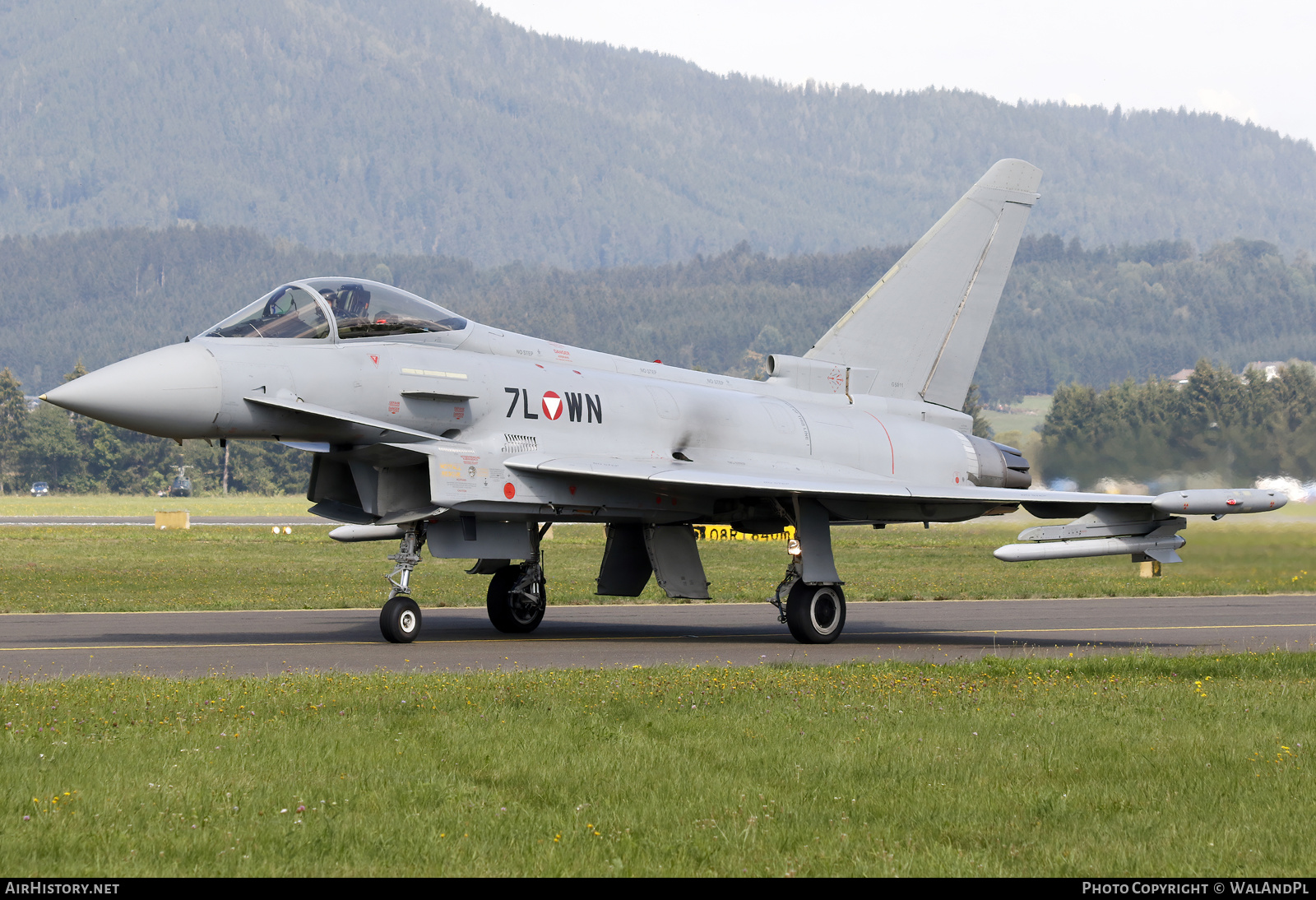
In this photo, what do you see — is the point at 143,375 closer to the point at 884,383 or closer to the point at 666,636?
the point at 666,636

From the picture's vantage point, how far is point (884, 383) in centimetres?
2006

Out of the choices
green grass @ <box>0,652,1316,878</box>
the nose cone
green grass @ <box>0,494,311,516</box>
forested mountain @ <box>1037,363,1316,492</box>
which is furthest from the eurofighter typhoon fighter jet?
green grass @ <box>0,494,311,516</box>

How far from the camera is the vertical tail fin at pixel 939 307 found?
Answer: 66.2 ft

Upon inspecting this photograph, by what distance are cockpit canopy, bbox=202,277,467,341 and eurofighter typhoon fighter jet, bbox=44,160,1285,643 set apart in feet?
0.09

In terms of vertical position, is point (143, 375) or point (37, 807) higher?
point (143, 375)

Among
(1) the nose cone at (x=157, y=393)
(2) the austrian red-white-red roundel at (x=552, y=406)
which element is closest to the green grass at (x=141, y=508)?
(2) the austrian red-white-red roundel at (x=552, y=406)

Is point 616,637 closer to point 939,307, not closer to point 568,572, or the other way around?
point 939,307

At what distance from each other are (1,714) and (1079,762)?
22.9 ft

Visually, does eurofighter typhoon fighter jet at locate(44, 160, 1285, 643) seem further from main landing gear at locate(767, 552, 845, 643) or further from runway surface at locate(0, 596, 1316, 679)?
runway surface at locate(0, 596, 1316, 679)

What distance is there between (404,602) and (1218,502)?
378 inches

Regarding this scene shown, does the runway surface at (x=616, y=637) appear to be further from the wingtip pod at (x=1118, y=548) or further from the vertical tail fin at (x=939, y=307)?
the vertical tail fin at (x=939, y=307)

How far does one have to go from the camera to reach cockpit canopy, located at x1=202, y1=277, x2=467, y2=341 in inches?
568
